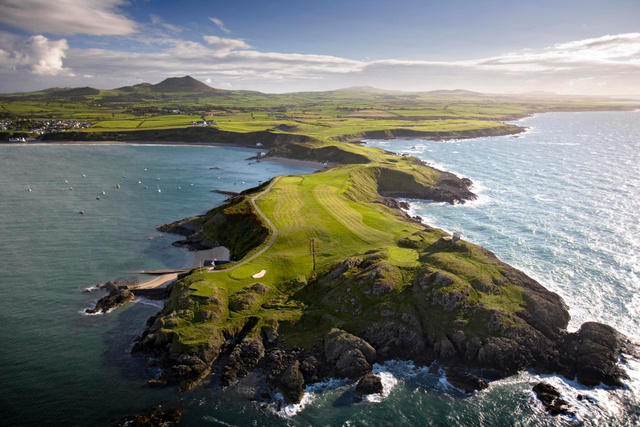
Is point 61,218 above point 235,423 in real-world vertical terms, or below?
above

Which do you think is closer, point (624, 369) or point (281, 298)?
point (624, 369)

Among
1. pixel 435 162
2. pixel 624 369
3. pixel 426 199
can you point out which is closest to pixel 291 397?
pixel 624 369

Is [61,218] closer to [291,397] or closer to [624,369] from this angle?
[291,397]

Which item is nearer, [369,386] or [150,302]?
[369,386]

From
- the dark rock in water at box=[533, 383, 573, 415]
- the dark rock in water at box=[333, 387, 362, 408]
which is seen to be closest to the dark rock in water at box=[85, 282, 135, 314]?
the dark rock in water at box=[333, 387, 362, 408]

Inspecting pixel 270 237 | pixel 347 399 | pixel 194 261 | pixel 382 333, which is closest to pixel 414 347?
pixel 382 333

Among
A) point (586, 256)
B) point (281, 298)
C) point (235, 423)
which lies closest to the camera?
point (235, 423)

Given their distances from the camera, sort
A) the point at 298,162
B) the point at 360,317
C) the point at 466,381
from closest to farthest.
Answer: the point at 466,381
the point at 360,317
the point at 298,162

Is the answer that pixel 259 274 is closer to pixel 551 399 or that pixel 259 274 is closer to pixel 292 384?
pixel 292 384
